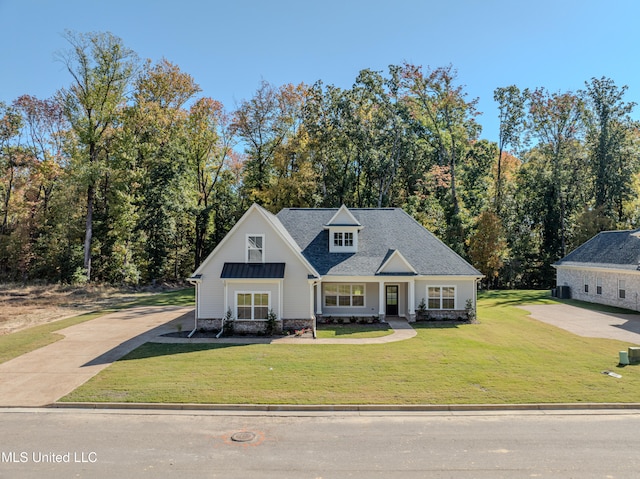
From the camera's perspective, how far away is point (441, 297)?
2369 cm

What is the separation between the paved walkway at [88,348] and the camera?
1272 cm

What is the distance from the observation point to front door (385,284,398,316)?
24.5 m

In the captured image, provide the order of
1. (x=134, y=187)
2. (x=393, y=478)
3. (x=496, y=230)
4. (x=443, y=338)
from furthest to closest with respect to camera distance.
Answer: (x=134, y=187), (x=496, y=230), (x=443, y=338), (x=393, y=478)

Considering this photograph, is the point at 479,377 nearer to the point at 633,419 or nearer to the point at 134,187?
the point at 633,419

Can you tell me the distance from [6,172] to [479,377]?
5073cm

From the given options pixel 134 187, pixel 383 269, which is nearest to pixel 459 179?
pixel 383 269

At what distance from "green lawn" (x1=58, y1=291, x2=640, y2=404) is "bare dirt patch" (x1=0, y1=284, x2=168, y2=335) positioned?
453 inches

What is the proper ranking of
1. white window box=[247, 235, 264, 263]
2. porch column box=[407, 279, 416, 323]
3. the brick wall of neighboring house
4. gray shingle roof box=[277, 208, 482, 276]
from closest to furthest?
white window box=[247, 235, 264, 263], porch column box=[407, 279, 416, 323], gray shingle roof box=[277, 208, 482, 276], the brick wall of neighboring house

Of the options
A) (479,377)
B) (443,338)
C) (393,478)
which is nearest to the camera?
(393,478)

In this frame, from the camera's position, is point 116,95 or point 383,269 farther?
point 116,95

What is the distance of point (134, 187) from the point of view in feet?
133

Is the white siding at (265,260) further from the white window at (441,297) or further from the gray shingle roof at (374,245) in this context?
the white window at (441,297)

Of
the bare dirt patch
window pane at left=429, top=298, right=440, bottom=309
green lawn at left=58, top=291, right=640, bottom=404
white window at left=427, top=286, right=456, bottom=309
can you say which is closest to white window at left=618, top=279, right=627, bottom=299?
green lawn at left=58, top=291, right=640, bottom=404
